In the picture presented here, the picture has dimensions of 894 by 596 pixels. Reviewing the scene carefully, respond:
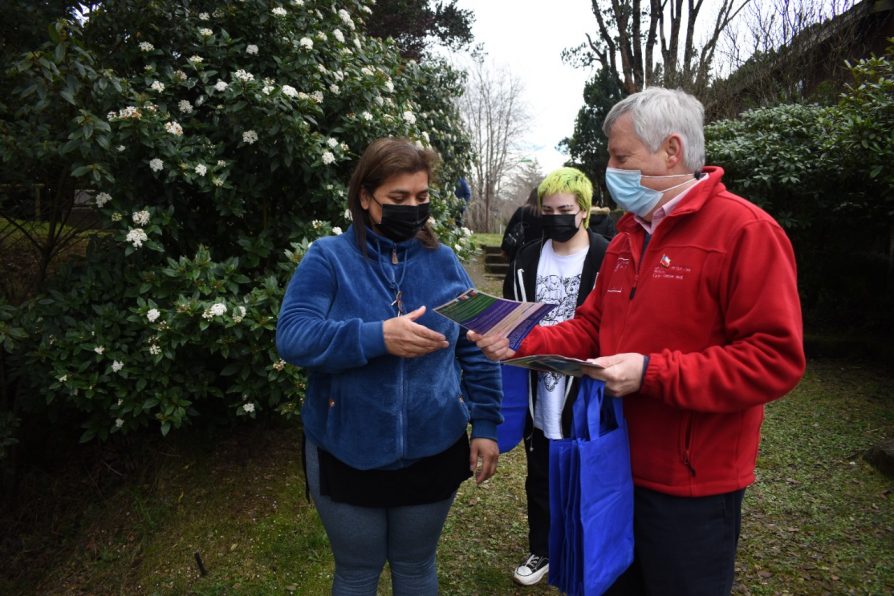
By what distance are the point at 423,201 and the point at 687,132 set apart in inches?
34.6

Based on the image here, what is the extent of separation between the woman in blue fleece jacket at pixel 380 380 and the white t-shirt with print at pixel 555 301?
95cm

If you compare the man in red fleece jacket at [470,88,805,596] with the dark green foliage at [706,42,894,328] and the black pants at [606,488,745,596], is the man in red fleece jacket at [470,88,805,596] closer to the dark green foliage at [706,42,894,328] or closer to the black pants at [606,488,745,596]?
the black pants at [606,488,745,596]

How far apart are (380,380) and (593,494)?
747mm

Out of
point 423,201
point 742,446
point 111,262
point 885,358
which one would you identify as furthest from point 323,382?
point 885,358

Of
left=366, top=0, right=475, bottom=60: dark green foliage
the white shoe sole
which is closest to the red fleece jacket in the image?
the white shoe sole

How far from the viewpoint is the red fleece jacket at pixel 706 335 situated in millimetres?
1414

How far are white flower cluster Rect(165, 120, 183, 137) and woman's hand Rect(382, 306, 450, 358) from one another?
2.23m

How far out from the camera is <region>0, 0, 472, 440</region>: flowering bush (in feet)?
10.3

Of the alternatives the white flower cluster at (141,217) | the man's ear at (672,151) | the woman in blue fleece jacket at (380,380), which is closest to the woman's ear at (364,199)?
the woman in blue fleece jacket at (380,380)

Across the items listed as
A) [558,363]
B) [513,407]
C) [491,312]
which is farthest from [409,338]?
[513,407]

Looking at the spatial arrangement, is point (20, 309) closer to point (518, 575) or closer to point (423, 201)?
point (423, 201)

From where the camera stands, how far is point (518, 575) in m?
3.16

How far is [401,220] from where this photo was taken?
1990mm

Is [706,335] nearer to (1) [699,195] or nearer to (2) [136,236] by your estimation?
(1) [699,195]
